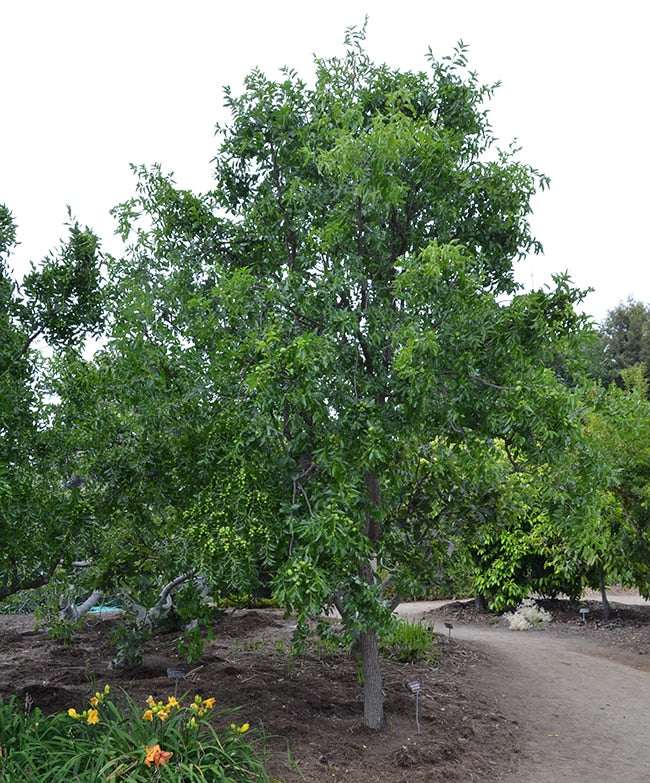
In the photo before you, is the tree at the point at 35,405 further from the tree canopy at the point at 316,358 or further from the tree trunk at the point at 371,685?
the tree trunk at the point at 371,685

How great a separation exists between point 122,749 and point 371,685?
8.13ft

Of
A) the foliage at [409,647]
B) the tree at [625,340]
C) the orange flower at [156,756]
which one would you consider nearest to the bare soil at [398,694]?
the foliage at [409,647]

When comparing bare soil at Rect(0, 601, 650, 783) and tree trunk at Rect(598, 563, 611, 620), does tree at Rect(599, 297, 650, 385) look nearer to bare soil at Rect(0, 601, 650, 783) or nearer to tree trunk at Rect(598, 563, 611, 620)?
tree trunk at Rect(598, 563, 611, 620)

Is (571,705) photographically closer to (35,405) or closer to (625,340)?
(35,405)

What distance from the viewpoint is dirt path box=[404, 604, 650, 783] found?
5.85 m

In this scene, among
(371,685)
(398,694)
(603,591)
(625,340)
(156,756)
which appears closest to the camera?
(156,756)

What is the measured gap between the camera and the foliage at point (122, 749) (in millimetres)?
4332

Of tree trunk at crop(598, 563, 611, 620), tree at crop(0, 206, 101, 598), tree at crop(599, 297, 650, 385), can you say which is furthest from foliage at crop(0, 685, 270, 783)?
tree at crop(599, 297, 650, 385)

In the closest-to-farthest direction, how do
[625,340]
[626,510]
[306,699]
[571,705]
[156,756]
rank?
[156,756]
[306,699]
[571,705]
[626,510]
[625,340]

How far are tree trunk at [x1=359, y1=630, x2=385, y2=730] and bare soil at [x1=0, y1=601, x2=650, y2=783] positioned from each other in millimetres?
113

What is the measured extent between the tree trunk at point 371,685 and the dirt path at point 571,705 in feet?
3.99

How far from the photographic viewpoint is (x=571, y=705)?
781cm

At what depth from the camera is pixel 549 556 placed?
552 inches

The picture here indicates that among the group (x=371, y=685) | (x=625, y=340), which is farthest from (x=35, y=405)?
(x=625, y=340)
